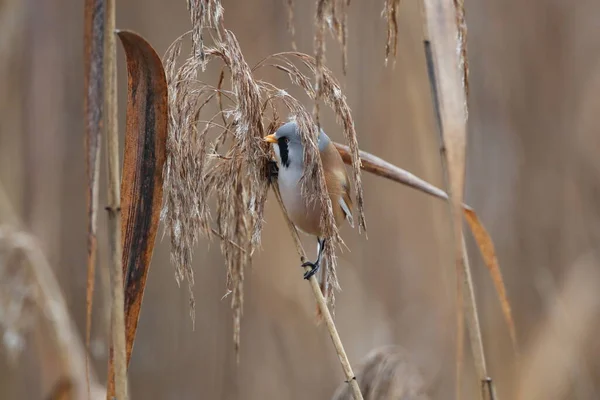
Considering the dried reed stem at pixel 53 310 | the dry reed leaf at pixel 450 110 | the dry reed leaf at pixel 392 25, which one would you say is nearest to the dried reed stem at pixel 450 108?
the dry reed leaf at pixel 450 110

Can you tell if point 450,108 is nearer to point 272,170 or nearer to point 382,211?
point 272,170

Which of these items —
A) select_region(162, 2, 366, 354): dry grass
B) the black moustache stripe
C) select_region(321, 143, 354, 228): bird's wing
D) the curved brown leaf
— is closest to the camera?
the curved brown leaf

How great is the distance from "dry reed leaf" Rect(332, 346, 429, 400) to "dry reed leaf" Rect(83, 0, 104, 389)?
60 centimetres

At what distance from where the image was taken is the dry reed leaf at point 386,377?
1.16 m

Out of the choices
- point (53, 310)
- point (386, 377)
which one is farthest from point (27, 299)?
point (386, 377)

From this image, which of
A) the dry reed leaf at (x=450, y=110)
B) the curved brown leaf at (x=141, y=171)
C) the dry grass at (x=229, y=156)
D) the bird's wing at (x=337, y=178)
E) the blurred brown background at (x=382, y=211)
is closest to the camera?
the dry reed leaf at (x=450, y=110)

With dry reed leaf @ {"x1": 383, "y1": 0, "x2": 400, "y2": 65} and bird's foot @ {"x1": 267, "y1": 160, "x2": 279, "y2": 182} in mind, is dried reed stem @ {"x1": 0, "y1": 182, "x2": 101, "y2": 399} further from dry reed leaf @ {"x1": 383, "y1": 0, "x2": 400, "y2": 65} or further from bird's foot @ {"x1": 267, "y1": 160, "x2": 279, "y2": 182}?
dry reed leaf @ {"x1": 383, "y1": 0, "x2": 400, "y2": 65}

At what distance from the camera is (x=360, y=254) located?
6.95 ft

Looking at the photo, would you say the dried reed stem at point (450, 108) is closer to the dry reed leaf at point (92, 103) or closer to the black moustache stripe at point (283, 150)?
the dry reed leaf at point (92, 103)

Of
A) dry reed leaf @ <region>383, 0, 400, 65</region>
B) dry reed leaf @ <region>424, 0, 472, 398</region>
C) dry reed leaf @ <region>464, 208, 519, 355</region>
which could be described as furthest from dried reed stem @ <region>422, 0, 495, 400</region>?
dry reed leaf @ <region>464, 208, 519, 355</region>

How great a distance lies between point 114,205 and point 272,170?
0.48 m

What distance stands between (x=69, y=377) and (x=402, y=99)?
1.24 metres

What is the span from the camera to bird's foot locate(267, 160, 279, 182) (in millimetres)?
1120

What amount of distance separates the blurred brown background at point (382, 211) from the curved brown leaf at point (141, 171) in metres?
1.08
